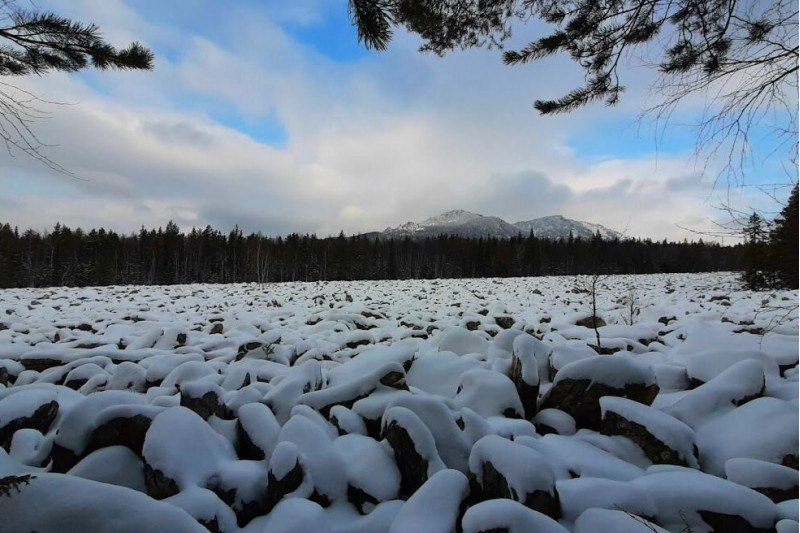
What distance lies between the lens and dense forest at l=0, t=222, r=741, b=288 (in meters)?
43.2

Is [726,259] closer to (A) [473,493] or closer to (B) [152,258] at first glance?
(A) [473,493]

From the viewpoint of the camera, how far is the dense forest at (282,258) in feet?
142

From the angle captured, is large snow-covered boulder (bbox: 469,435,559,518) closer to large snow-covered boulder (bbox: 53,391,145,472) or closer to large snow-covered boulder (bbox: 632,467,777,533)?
large snow-covered boulder (bbox: 632,467,777,533)

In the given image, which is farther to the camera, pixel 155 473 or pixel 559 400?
pixel 559 400

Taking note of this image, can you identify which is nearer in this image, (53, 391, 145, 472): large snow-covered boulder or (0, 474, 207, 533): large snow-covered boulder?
(0, 474, 207, 533): large snow-covered boulder

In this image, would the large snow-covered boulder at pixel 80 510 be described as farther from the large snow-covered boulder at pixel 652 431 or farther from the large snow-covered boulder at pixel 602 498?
the large snow-covered boulder at pixel 652 431

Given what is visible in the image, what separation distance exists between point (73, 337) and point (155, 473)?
262 inches

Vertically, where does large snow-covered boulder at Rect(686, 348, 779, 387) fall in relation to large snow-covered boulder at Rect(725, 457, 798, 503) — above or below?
above

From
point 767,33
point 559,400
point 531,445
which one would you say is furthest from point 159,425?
point 767,33

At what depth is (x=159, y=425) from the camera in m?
2.67

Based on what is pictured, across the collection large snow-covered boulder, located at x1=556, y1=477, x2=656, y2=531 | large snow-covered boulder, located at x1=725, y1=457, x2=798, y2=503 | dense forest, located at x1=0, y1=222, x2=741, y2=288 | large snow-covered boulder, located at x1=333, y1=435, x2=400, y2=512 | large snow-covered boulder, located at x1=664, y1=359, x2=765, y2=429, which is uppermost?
dense forest, located at x1=0, y1=222, x2=741, y2=288

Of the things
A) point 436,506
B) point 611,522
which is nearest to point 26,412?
point 436,506

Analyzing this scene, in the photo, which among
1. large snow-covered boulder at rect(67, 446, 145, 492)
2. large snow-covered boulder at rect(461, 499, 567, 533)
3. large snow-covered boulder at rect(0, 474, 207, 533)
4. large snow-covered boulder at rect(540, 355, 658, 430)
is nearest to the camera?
large snow-covered boulder at rect(0, 474, 207, 533)

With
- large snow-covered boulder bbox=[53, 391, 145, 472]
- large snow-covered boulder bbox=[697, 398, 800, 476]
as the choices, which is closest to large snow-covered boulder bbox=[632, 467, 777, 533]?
large snow-covered boulder bbox=[697, 398, 800, 476]
